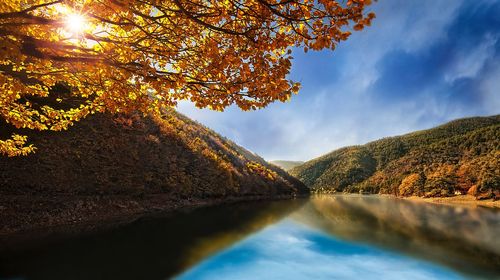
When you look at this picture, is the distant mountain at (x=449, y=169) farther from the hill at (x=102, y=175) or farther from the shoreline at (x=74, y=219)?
the shoreline at (x=74, y=219)

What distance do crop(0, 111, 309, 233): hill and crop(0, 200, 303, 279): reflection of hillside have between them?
3886mm

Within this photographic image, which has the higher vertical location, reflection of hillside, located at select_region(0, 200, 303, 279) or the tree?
the tree

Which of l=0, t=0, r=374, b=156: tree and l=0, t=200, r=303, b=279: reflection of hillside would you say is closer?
l=0, t=0, r=374, b=156: tree

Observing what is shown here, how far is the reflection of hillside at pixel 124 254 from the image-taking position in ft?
29.1

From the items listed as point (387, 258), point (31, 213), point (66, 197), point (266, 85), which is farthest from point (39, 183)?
point (387, 258)

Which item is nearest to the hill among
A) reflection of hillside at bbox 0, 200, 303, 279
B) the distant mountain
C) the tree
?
reflection of hillside at bbox 0, 200, 303, 279

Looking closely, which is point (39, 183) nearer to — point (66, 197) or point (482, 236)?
point (66, 197)

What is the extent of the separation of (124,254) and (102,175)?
42.3 ft

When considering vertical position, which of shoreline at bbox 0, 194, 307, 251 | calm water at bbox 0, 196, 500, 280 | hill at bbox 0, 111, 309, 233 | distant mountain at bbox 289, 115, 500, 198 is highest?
distant mountain at bbox 289, 115, 500, 198

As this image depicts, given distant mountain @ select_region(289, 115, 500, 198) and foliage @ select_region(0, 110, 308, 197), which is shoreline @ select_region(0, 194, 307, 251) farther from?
distant mountain @ select_region(289, 115, 500, 198)

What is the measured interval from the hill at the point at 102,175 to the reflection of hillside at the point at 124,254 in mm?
3886

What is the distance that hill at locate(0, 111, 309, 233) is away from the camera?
15578 mm

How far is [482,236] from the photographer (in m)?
18.7

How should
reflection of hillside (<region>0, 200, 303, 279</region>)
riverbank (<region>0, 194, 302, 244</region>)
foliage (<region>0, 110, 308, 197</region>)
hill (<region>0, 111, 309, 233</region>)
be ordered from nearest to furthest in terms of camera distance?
reflection of hillside (<region>0, 200, 303, 279</region>) → riverbank (<region>0, 194, 302, 244</region>) → hill (<region>0, 111, 309, 233</region>) → foliage (<region>0, 110, 308, 197</region>)
